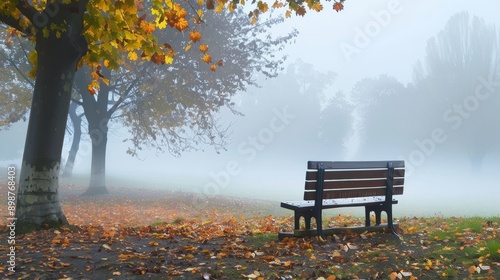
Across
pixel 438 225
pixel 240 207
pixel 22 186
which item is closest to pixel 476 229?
pixel 438 225

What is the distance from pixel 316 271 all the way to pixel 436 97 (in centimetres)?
5275

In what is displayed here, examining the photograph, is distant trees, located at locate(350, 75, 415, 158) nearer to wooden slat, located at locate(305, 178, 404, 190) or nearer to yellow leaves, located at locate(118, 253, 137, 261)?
wooden slat, located at locate(305, 178, 404, 190)

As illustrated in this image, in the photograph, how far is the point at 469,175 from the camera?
169 ft

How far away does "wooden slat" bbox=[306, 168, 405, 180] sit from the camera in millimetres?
6727

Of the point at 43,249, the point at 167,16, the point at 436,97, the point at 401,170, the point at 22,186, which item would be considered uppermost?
the point at 436,97

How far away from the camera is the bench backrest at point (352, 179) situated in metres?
6.72

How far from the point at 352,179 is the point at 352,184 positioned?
83 mm

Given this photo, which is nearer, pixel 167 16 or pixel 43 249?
pixel 43 249

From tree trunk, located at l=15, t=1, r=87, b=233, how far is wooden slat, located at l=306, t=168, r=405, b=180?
175 inches

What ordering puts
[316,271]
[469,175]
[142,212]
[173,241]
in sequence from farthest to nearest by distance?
[469,175], [142,212], [173,241], [316,271]

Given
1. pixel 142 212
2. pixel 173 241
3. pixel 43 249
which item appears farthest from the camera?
pixel 142 212

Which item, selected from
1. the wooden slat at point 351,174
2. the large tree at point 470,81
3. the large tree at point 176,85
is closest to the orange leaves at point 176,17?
the wooden slat at point 351,174

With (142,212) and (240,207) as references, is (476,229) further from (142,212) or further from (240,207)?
(240,207)

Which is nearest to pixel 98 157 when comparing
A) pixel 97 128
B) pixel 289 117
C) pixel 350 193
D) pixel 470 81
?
pixel 97 128
